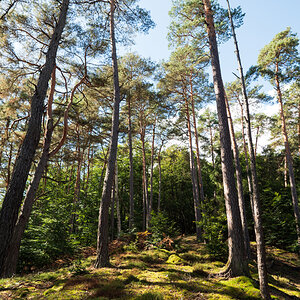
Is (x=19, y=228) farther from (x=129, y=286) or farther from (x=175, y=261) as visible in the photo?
(x=175, y=261)

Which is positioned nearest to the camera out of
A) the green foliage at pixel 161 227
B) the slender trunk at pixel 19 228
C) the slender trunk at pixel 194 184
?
the slender trunk at pixel 19 228

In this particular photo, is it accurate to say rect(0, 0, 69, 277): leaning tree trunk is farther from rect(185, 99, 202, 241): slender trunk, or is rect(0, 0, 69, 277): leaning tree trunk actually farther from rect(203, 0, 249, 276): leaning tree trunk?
rect(185, 99, 202, 241): slender trunk

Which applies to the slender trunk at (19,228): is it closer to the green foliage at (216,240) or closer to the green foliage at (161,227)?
the green foliage at (161,227)

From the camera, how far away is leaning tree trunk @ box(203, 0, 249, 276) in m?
5.37

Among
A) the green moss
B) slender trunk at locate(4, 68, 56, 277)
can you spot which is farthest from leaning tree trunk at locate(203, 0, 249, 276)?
slender trunk at locate(4, 68, 56, 277)

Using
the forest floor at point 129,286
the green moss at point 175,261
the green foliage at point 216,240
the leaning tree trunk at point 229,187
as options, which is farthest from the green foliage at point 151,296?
the green foliage at point 216,240

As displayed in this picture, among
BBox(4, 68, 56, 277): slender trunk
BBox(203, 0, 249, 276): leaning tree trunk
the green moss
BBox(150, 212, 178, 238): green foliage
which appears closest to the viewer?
BBox(4, 68, 56, 277): slender trunk

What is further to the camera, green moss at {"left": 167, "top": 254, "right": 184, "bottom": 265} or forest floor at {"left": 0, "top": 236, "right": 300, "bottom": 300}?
green moss at {"left": 167, "top": 254, "right": 184, "bottom": 265}

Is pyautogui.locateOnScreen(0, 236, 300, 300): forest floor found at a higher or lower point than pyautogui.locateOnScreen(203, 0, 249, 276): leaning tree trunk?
lower

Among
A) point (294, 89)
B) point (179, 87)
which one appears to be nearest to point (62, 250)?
point (179, 87)

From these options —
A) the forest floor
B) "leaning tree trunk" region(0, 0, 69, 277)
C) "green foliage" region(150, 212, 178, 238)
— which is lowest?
the forest floor

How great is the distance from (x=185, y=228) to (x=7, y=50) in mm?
22724

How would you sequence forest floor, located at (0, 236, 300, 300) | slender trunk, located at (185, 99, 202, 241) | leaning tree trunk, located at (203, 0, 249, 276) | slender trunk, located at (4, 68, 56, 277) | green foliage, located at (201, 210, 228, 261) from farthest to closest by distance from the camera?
slender trunk, located at (185, 99, 202, 241)
green foliage, located at (201, 210, 228, 261)
leaning tree trunk, located at (203, 0, 249, 276)
slender trunk, located at (4, 68, 56, 277)
forest floor, located at (0, 236, 300, 300)

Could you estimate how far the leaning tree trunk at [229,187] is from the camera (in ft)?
17.6
